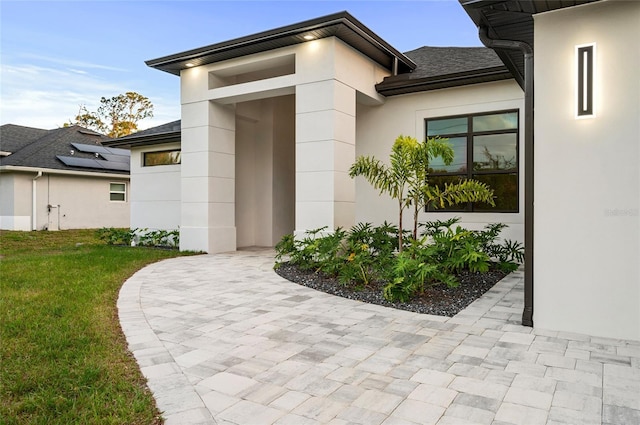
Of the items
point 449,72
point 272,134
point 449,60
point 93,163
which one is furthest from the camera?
point 93,163

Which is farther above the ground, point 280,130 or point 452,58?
point 452,58

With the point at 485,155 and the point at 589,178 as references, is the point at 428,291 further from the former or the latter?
the point at 485,155

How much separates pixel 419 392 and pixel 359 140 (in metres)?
7.94

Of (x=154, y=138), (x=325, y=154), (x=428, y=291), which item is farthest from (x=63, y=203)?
(x=428, y=291)

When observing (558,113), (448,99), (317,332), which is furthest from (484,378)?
(448,99)

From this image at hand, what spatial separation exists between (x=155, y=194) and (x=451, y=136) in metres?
8.95

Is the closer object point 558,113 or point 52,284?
point 558,113

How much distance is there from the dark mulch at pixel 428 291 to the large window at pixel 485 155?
1.95 m

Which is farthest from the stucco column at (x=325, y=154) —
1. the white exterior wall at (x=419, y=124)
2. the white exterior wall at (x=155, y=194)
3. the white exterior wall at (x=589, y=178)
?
the white exterior wall at (x=155, y=194)

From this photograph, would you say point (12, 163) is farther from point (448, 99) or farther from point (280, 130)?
point (448, 99)

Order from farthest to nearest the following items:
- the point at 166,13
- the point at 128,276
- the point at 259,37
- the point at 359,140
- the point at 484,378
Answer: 1. the point at 166,13
2. the point at 359,140
3. the point at 259,37
4. the point at 128,276
5. the point at 484,378

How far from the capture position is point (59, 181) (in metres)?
17.7

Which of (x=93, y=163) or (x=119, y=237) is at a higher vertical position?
(x=93, y=163)

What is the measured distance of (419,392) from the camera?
2.72 m
